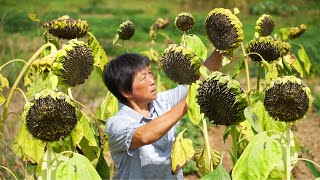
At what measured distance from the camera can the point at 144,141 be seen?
2.23 m

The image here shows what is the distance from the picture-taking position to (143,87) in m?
2.55

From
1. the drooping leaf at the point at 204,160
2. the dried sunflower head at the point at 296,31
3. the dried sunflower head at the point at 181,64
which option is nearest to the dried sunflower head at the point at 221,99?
Answer: the dried sunflower head at the point at 181,64

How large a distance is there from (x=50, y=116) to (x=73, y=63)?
0.86 ft

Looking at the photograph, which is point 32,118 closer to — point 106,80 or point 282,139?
point 282,139

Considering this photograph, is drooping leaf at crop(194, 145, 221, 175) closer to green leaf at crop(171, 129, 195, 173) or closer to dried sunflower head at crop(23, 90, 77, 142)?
green leaf at crop(171, 129, 195, 173)

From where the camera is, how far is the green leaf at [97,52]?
2527 millimetres

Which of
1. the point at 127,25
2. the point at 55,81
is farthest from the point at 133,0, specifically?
the point at 55,81

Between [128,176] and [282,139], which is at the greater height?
[282,139]

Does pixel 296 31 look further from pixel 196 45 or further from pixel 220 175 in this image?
pixel 220 175

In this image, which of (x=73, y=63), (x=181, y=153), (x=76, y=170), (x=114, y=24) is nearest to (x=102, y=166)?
(x=181, y=153)

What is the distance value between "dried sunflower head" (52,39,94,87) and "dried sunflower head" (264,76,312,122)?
0.47 m

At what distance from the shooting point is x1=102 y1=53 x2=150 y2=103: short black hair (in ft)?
8.44

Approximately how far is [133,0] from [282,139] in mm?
17700

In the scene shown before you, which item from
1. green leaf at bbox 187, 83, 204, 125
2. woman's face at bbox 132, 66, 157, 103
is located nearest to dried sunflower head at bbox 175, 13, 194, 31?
woman's face at bbox 132, 66, 157, 103
